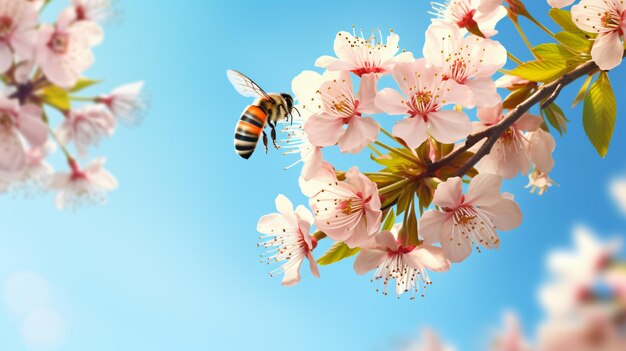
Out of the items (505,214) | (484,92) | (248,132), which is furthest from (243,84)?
(505,214)

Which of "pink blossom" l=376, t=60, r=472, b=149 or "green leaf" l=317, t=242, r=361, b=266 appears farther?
"green leaf" l=317, t=242, r=361, b=266

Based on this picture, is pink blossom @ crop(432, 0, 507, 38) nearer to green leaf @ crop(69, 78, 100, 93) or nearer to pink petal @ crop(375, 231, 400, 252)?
pink petal @ crop(375, 231, 400, 252)

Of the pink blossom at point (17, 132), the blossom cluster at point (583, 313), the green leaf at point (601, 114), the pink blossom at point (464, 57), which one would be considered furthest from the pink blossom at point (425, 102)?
the blossom cluster at point (583, 313)

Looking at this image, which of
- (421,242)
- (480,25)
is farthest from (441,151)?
(480,25)

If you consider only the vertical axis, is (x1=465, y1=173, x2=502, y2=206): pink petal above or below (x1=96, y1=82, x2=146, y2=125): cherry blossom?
above

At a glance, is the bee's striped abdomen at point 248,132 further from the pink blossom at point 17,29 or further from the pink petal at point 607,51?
the pink petal at point 607,51

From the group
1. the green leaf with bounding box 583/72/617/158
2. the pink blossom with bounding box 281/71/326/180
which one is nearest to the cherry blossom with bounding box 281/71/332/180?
the pink blossom with bounding box 281/71/326/180

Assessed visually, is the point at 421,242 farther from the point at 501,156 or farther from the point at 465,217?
the point at 501,156
